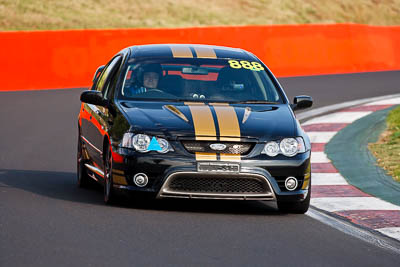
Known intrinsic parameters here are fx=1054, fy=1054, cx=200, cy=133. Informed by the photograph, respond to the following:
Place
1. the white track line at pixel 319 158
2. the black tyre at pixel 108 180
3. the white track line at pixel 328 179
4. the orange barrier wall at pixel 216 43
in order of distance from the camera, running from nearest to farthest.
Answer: the black tyre at pixel 108 180
the white track line at pixel 328 179
the white track line at pixel 319 158
the orange barrier wall at pixel 216 43

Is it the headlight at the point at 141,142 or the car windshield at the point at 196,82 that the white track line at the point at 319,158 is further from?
the headlight at the point at 141,142

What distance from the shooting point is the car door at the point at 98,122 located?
30.7ft

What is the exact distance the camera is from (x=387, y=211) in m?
9.27

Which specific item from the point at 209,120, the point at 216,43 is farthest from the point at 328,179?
the point at 216,43

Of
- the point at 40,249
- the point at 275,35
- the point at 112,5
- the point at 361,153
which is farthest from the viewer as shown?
the point at 112,5

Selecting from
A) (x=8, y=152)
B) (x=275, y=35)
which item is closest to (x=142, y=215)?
(x=8, y=152)

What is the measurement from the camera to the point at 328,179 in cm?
1130

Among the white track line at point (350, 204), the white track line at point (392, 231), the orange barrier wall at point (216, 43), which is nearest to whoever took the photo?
the white track line at point (392, 231)

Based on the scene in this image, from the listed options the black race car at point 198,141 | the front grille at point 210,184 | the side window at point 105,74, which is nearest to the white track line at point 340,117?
the side window at point 105,74

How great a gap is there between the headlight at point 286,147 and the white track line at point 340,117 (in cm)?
780

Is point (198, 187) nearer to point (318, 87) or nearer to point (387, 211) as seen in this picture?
point (387, 211)

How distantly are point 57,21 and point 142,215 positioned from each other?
27543 millimetres

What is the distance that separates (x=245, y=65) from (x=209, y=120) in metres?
1.51

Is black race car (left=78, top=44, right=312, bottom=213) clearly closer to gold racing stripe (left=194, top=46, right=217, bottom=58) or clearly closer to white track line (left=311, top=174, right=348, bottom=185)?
gold racing stripe (left=194, top=46, right=217, bottom=58)
